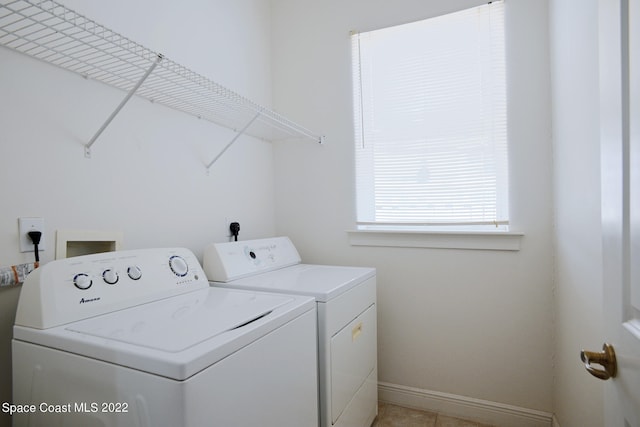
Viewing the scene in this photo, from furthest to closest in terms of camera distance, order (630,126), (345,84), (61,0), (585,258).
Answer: (345,84) → (585,258) → (61,0) → (630,126)

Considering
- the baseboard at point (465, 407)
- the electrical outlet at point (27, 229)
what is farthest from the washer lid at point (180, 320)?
the baseboard at point (465, 407)

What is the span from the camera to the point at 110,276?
1.07 meters

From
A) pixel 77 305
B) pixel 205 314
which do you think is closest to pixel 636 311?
pixel 205 314

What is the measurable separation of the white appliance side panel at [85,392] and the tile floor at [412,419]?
1486 millimetres

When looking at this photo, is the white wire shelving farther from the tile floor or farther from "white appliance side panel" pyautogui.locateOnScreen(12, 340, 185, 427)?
the tile floor

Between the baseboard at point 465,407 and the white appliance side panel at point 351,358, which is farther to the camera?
the baseboard at point 465,407

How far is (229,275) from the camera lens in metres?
1.50

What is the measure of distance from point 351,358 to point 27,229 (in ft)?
4.24

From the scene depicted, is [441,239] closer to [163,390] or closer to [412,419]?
[412,419]

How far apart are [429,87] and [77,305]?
191 centimetres

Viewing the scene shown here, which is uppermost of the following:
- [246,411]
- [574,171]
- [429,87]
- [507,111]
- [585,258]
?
[429,87]

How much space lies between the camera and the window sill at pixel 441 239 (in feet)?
5.73

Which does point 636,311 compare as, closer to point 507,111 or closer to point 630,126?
point 630,126

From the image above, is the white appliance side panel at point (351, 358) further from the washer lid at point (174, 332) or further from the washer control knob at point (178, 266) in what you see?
the washer control knob at point (178, 266)
